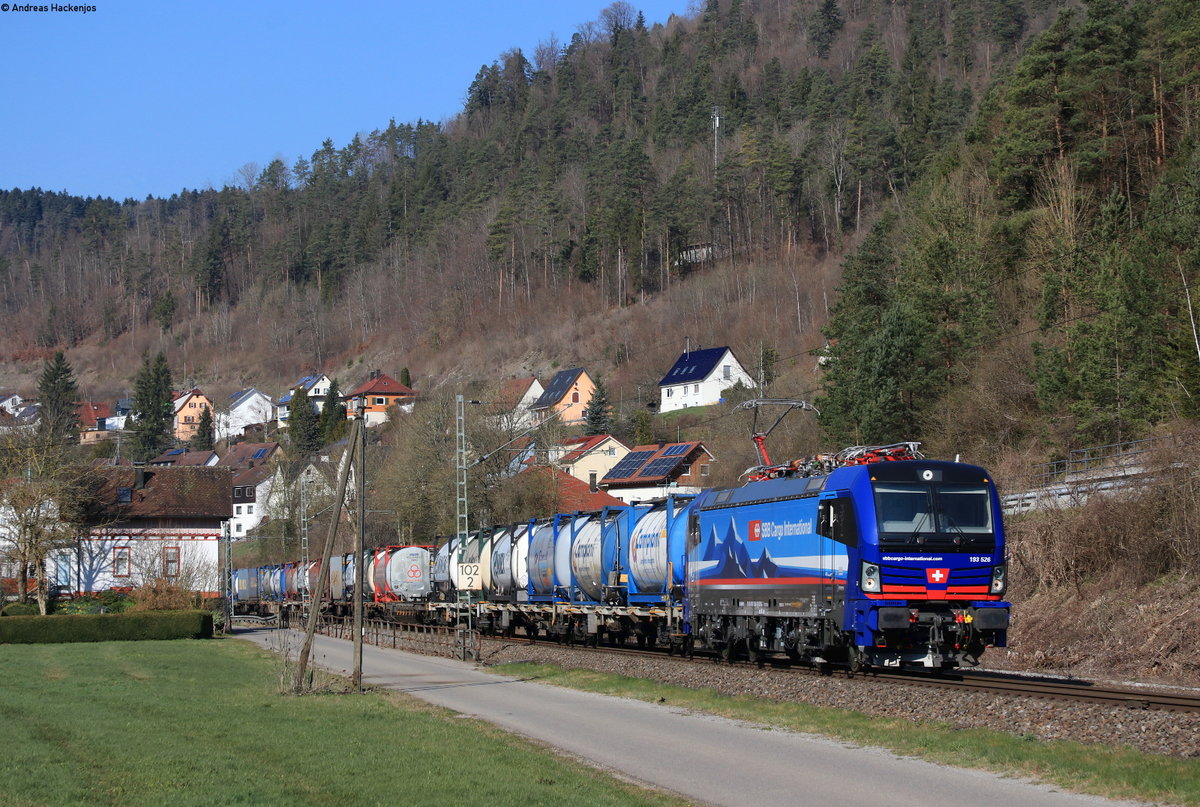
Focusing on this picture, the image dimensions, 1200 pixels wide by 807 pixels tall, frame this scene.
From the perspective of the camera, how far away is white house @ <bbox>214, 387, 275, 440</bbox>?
171500 mm

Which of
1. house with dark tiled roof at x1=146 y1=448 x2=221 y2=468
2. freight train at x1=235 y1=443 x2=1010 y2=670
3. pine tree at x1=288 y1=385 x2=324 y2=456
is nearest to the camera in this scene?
freight train at x1=235 y1=443 x2=1010 y2=670

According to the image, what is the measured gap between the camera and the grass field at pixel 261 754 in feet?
39.1

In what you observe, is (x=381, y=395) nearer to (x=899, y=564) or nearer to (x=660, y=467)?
(x=660, y=467)

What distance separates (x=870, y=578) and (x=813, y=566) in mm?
1717

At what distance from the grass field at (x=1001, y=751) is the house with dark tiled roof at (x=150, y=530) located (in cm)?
4552

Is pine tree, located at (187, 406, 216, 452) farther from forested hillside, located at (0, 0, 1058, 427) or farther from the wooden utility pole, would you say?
the wooden utility pole

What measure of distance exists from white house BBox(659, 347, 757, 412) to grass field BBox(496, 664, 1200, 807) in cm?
8899

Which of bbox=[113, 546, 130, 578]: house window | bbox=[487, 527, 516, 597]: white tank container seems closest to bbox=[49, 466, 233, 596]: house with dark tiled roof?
bbox=[113, 546, 130, 578]: house window

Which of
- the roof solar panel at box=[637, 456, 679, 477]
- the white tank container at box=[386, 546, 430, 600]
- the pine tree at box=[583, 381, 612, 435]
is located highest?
the pine tree at box=[583, 381, 612, 435]

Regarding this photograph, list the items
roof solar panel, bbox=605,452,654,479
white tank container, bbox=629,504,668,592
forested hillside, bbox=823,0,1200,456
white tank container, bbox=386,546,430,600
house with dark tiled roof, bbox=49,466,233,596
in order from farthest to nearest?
roof solar panel, bbox=605,452,654,479 → house with dark tiled roof, bbox=49,466,233,596 → white tank container, bbox=386,546,430,600 → forested hillside, bbox=823,0,1200,456 → white tank container, bbox=629,504,668,592

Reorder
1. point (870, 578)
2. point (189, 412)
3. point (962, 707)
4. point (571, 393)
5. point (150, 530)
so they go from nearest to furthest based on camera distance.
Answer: point (962, 707) < point (870, 578) < point (150, 530) < point (571, 393) < point (189, 412)

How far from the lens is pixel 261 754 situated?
14.7m

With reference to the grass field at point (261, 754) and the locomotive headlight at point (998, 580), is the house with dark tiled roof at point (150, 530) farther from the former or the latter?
the locomotive headlight at point (998, 580)

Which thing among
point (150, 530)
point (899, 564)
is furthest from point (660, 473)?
point (899, 564)
